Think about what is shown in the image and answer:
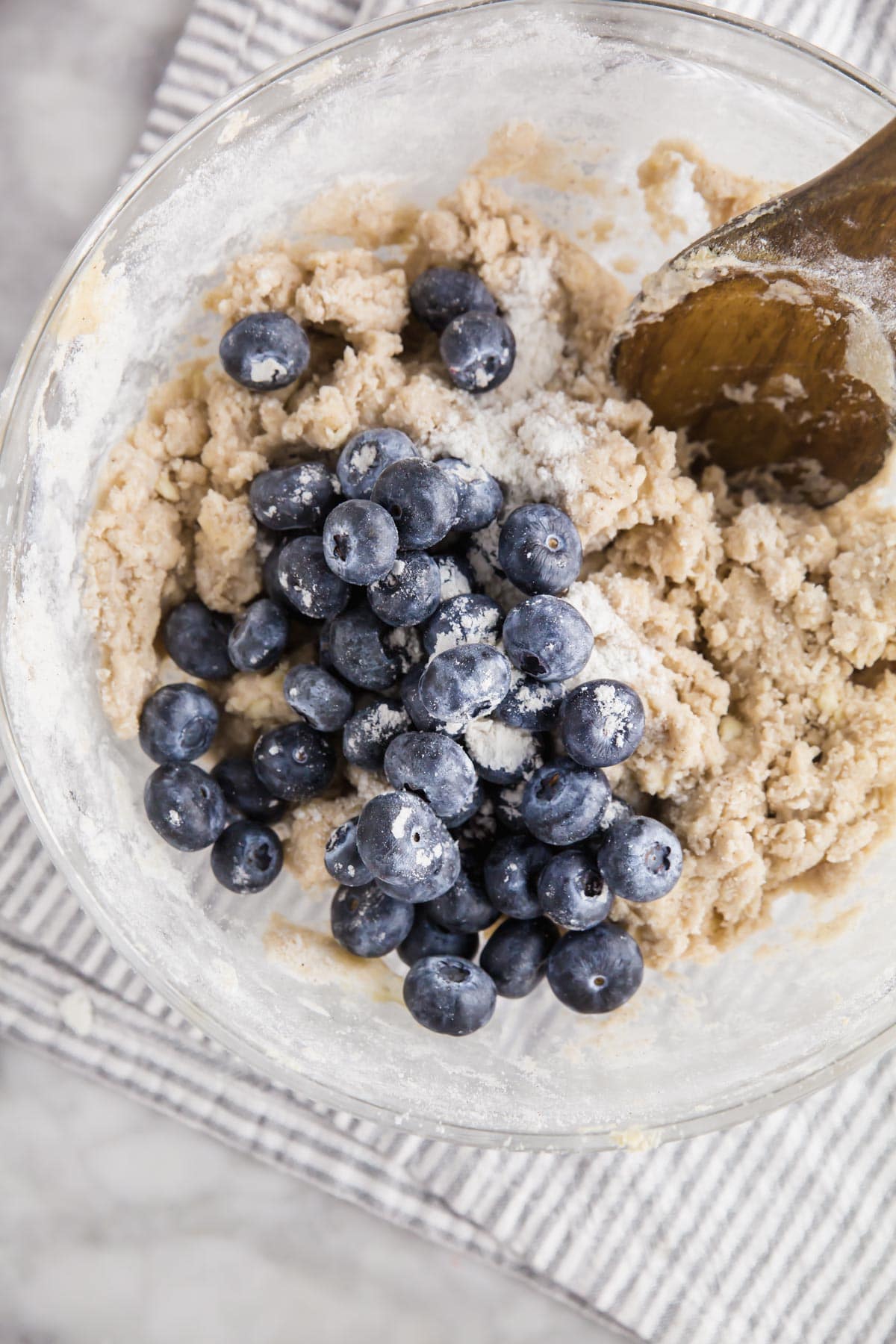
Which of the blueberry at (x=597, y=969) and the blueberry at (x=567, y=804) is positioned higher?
the blueberry at (x=567, y=804)

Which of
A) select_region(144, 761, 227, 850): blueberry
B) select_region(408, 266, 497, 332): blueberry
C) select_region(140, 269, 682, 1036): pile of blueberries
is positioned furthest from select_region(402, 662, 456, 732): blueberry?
select_region(408, 266, 497, 332): blueberry

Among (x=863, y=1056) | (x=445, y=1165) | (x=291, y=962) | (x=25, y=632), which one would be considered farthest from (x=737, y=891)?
(x=25, y=632)

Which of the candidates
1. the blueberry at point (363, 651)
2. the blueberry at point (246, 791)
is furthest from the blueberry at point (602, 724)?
the blueberry at point (246, 791)

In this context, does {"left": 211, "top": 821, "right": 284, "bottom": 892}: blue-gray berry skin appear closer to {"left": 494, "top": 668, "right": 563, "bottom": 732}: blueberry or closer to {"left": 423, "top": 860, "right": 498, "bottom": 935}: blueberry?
{"left": 423, "top": 860, "right": 498, "bottom": 935}: blueberry

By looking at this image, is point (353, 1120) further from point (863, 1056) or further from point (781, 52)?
point (781, 52)

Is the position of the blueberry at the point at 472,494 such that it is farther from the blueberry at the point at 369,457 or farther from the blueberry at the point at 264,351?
the blueberry at the point at 264,351

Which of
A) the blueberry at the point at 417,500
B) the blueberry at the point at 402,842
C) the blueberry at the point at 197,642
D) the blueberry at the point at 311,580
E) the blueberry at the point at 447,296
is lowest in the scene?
the blueberry at the point at 402,842
